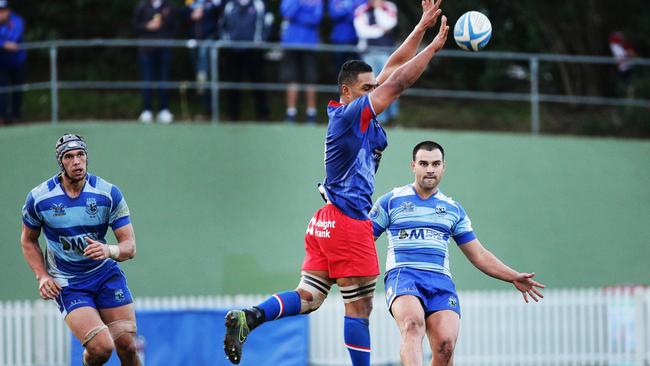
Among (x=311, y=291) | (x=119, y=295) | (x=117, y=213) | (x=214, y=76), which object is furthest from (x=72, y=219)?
(x=214, y=76)

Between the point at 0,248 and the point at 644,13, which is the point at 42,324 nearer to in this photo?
the point at 0,248

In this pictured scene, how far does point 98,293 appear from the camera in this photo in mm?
10438

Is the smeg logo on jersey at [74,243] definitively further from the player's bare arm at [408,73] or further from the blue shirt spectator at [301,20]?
the blue shirt spectator at [301,20]

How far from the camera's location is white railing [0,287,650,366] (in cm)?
1603

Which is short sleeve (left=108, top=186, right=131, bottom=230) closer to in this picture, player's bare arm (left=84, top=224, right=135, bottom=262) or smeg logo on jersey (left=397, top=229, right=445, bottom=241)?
player's bare arm (left=84, top=224, right=135, bottom=262)

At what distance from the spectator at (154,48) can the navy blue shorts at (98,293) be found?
732cm

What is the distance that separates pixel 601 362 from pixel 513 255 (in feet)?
7.45

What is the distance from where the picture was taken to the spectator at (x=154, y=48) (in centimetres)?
1767

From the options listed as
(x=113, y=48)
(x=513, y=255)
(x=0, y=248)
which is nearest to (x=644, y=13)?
(x=513, y=255)

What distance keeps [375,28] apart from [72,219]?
27.2 feet

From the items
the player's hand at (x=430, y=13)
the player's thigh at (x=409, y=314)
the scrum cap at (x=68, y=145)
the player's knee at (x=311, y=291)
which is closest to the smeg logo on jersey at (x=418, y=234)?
the player's thigh at (x=409, y=314)

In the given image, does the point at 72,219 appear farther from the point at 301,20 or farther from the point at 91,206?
the point at 301,20

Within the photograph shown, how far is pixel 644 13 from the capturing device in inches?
873

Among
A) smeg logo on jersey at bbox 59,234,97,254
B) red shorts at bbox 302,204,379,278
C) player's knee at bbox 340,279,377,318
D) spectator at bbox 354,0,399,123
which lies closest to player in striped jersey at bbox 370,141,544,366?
player's knee at bbox 340,279,377,318
